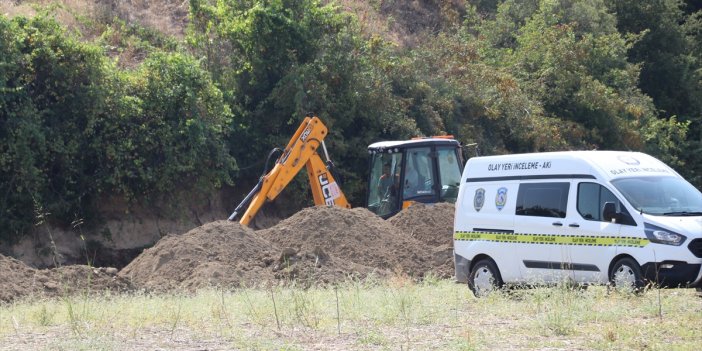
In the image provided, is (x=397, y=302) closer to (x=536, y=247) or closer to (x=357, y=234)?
(x=536, y=247)

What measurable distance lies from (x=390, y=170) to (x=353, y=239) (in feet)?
13.0

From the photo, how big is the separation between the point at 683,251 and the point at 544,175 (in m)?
2.51

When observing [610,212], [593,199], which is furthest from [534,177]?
[610,212]

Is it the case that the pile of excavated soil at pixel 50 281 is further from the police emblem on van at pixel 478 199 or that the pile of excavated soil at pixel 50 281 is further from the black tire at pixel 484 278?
the police emblem on van at pixel 478 199

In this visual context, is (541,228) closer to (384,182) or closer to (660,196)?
(660,196)

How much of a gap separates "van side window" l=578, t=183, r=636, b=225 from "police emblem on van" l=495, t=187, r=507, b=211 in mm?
1324

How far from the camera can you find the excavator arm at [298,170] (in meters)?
23.7

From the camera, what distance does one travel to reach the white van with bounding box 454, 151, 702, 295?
1373 cm

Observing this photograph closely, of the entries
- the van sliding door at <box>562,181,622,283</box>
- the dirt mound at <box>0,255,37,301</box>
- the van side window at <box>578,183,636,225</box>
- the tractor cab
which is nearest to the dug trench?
the dirt mound at <box>0,255,37,301</box>

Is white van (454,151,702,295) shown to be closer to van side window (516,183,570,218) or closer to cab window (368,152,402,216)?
van side window (516,183,570,218)

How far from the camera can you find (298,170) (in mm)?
23922

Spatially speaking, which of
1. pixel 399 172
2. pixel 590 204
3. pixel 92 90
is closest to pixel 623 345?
pixel 590 204

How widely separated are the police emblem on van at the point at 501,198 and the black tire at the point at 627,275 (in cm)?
215

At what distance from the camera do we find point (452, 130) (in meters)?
32.8
